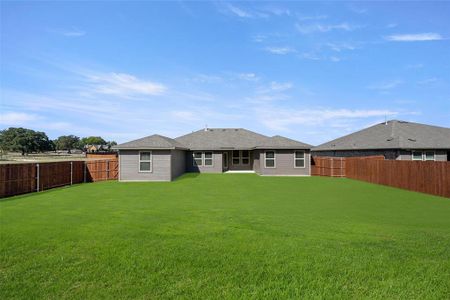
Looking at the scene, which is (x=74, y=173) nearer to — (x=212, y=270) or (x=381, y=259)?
(x=212, y=270)

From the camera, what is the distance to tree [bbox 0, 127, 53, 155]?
9669 cm

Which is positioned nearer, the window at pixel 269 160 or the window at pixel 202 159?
the window at pixel 269 160

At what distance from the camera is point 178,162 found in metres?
26.5

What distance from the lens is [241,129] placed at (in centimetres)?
3819

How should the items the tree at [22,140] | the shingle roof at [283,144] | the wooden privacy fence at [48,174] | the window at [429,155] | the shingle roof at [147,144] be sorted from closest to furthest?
the wooden privacy fence at [48,174]
the shingle roof at [147,144]
the window at [429,155]
the shingle roof at [283,144]
the tree at [22,140]

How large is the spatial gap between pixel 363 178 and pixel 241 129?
1836 cm

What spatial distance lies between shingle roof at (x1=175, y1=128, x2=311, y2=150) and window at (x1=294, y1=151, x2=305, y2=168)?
0.73 metres

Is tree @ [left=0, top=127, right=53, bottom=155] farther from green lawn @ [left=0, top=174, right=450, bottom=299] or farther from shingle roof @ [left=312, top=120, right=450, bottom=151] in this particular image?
green lawn @ [left=0, top=174, right=450, bottom=299]

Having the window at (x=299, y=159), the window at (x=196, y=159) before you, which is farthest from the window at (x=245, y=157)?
the window at (x=299, y=159)

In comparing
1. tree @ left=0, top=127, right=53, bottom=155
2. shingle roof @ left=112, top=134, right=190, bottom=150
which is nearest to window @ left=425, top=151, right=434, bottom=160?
shingle roof @ left=112, top=134, right=190, bottom=150

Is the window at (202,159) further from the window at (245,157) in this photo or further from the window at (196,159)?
the window at (245,157)

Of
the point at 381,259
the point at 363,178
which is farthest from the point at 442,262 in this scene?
the point at 363,178

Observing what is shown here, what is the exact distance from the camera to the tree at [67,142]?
435 feet

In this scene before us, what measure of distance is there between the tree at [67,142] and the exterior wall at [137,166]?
413ft
